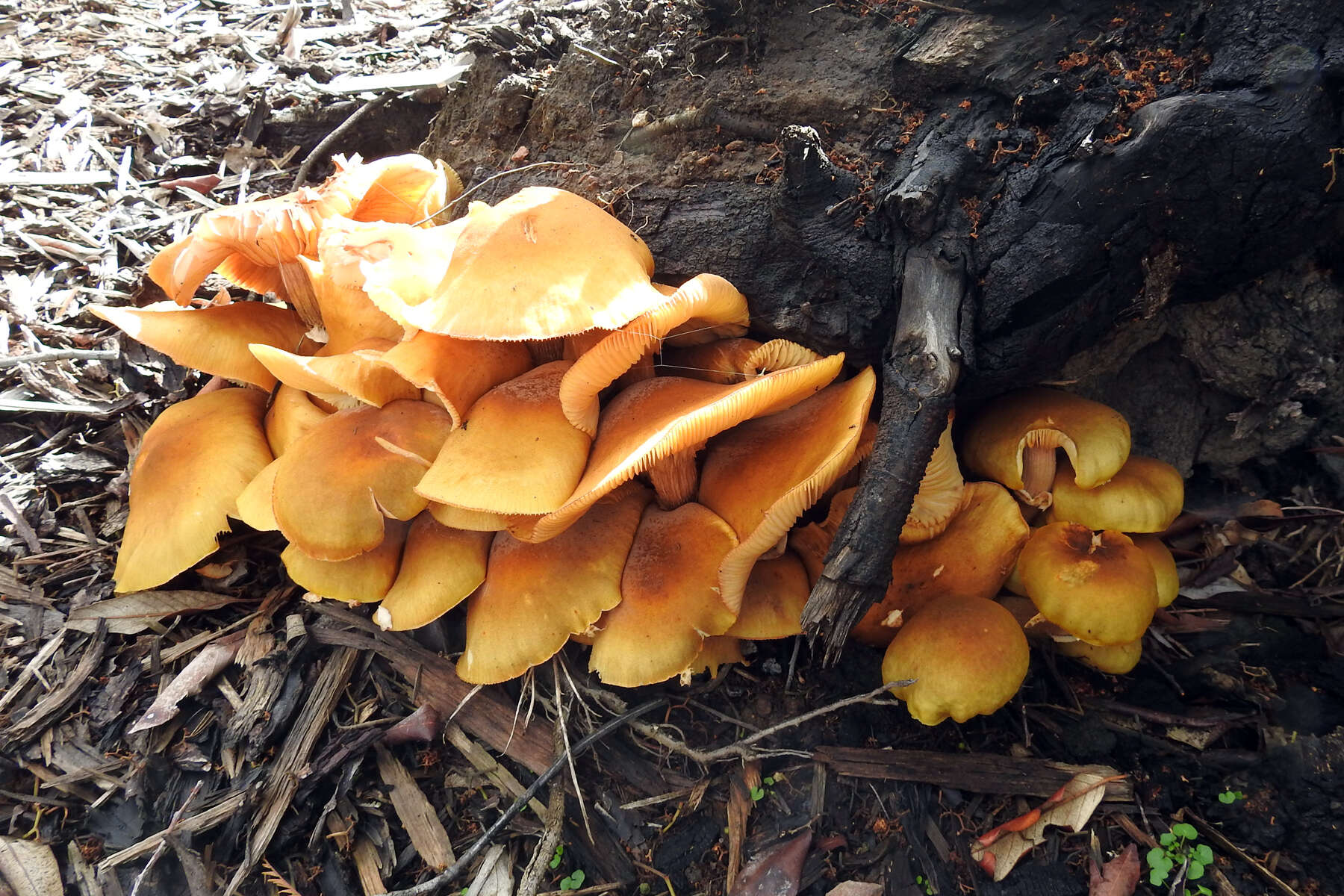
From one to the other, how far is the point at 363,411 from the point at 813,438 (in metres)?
1.56

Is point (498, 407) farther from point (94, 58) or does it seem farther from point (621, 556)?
point (94, 58)

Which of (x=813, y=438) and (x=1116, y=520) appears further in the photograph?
(x=1116, y=520)

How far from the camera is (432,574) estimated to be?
2.53 meters

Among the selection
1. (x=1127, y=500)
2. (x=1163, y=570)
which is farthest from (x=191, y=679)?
(x=1163, y=570)

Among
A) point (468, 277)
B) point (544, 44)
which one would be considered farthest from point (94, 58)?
point (468, 277)

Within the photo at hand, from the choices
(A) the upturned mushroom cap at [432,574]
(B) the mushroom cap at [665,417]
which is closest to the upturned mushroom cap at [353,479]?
(A) the upturned mushroom cap at [432,574]

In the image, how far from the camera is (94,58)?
4.96m

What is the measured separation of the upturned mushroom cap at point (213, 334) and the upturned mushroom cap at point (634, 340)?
1.41 m

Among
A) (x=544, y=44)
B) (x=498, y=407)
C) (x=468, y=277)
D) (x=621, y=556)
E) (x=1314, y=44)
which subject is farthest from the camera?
(x=544, y=44)

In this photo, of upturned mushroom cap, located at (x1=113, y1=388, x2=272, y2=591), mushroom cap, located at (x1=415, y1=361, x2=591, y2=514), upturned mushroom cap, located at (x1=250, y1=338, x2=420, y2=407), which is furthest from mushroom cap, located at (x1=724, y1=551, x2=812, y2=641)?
upturned mushroom cap, located at (x1=113, y1=388, x2=272, y2=591)

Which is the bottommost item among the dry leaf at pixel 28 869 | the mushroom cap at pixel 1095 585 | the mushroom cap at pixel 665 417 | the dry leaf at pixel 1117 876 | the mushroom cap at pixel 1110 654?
the dry leaf at pixel 28 869

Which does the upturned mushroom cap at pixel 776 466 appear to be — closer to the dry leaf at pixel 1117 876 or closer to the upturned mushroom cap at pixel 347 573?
the upturned mushroom cap at pixel 347 573

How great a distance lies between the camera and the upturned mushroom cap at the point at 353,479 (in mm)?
2391

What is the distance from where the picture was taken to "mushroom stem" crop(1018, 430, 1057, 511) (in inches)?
107
